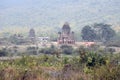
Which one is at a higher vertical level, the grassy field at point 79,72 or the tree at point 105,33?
the tree at point 105,33

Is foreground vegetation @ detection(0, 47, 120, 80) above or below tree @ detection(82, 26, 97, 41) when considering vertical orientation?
below

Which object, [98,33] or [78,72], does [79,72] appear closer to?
[78,72]

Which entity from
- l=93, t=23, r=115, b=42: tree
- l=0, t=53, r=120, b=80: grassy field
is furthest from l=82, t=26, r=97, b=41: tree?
l=0, t=53, r=120, b=80: grassy field

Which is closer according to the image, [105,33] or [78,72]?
[78,72]

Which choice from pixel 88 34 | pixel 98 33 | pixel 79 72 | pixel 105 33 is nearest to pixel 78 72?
pixel 79 72

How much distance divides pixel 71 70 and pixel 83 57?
3.45 meters

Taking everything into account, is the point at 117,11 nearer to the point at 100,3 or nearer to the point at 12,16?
the point at 100,3

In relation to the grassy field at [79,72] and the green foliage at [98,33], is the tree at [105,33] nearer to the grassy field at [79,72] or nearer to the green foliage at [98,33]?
the green foliage at [98,33]

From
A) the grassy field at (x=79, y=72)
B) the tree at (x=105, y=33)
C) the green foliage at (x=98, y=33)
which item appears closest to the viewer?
the grassy field at (x=79, y=72)

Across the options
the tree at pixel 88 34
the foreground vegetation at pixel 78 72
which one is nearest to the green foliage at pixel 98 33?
the tree at pixel 88 34

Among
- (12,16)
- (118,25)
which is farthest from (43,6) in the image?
(118,25)

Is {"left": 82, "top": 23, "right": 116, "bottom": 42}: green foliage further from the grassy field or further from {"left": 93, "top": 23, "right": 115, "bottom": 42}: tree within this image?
the grassy field

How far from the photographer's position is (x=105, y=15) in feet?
341

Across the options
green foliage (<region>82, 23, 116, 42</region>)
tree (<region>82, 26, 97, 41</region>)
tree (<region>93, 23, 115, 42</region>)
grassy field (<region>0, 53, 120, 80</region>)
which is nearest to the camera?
grassy field (<region>0, 53, 120, 80</region>)
